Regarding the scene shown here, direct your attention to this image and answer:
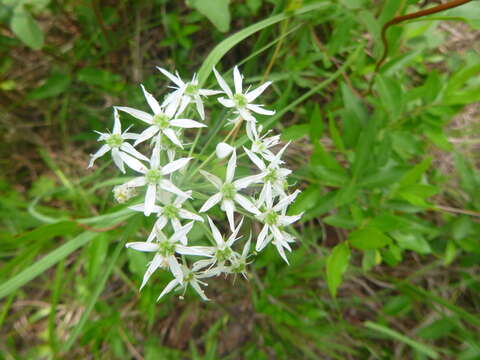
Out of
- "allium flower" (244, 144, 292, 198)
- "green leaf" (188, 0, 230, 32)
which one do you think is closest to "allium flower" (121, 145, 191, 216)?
"allium flower" (244, 144, 292, 198)

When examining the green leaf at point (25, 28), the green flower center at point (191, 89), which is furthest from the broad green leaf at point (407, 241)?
the green leaf at point (25, 28)

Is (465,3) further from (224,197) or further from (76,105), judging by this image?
(76,105)

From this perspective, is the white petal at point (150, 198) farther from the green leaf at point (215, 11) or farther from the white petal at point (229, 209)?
the green leaf at point (215, 11)

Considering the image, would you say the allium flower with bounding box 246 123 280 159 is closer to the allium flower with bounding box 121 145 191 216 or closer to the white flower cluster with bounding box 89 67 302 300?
the white flower cluster with bounding box 89 67 302 300

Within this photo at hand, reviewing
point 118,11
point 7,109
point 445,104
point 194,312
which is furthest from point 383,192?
point 7,109

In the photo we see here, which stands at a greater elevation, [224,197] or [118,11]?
[118,11]
